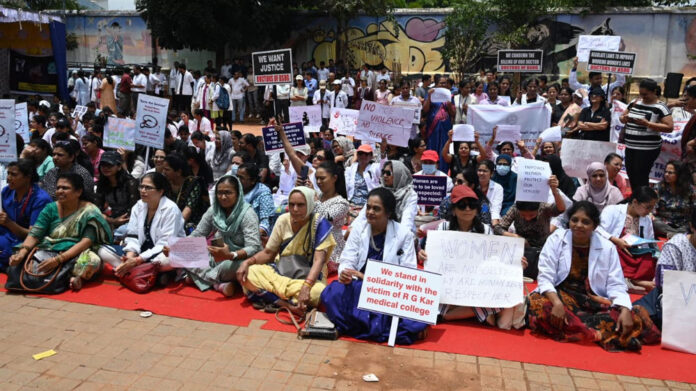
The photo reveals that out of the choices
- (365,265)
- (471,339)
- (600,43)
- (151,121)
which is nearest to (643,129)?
(471,339)

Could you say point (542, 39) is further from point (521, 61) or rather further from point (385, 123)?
point (385, 123)

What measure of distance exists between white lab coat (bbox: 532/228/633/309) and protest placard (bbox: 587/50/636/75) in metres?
6.52

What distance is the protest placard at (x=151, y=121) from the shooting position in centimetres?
851

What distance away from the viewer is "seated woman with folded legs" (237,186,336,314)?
5227mm

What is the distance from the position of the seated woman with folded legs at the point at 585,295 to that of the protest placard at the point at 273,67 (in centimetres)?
551

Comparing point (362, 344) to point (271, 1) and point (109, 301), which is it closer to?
point (109, 301)

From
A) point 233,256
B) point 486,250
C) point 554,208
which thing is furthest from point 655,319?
point 233,256

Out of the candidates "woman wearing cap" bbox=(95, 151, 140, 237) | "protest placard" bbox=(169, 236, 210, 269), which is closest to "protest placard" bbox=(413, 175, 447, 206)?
"protest placard" bbox=(169, 236, 210, 269)

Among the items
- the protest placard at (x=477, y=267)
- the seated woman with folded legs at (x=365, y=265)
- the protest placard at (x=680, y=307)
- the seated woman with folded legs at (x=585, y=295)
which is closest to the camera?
the protest placard at (x=680, y=307)

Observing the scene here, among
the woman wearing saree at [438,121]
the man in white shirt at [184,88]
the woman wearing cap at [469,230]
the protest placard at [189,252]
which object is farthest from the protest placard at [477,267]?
the man in white shirt at [184,88]

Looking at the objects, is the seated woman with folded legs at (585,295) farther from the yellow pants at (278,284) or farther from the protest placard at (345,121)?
the protest placard at (345,121)

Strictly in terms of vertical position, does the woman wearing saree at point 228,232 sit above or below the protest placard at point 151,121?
below

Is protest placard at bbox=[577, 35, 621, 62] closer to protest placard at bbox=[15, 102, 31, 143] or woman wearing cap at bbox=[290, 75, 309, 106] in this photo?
woman wearing cap at bbox=[290, 75, 309, 106]

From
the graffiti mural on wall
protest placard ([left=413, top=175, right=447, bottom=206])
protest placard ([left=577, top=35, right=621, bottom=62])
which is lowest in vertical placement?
protest placard ([left=413, top=175, right=447, bottom=206])
